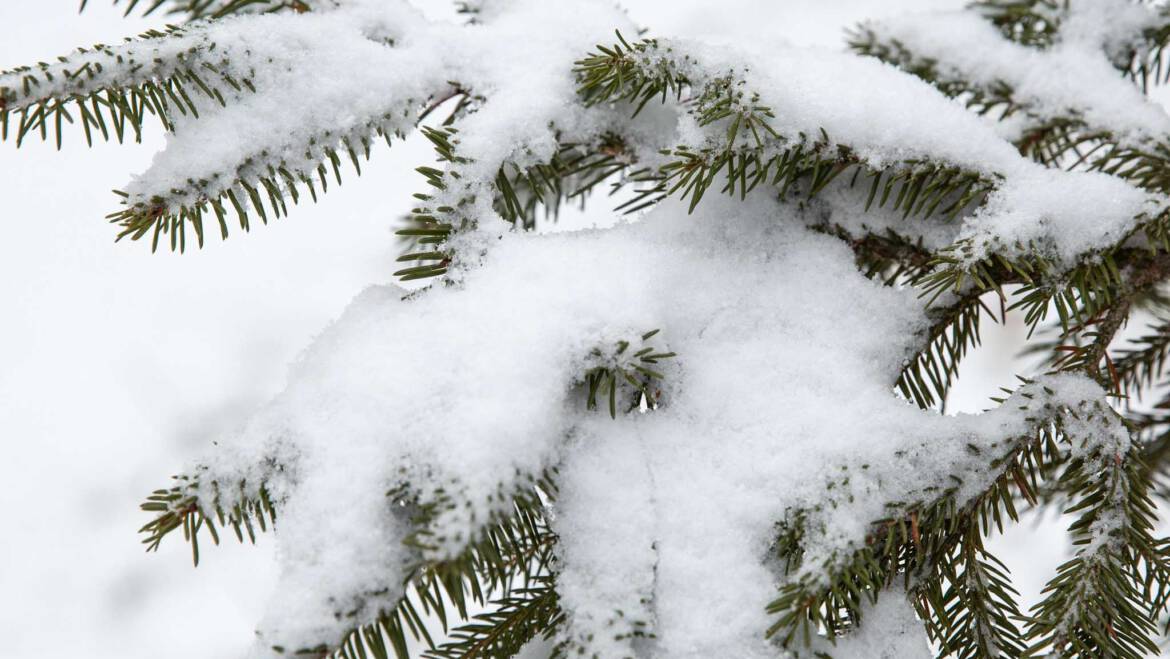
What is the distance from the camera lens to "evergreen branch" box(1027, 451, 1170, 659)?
619 mm

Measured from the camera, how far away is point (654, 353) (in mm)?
656

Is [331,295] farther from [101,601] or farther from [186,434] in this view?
[101,601]

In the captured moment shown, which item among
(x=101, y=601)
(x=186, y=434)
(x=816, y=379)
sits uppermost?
(x=816, y=379)

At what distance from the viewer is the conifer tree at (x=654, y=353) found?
580 millimetres

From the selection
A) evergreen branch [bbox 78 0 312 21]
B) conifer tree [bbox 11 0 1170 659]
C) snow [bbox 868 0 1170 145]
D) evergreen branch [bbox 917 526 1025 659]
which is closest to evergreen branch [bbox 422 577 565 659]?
conifer tree [bbox 11 0 1170 659]

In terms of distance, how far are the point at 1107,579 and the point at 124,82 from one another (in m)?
0.84

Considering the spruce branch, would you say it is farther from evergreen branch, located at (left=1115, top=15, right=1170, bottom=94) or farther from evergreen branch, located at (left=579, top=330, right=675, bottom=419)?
evergreen branch, located at (left=1115, top=15, right=1170, bottom=94)

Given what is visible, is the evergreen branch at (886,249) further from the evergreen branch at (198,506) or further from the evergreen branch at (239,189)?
the evergreen branch at (198,506)

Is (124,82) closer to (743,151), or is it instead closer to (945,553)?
(743,151)

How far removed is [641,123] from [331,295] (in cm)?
242

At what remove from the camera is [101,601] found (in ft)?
8.27

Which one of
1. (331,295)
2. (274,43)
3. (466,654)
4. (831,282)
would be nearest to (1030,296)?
(831,282)

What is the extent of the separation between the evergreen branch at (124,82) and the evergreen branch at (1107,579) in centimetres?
76

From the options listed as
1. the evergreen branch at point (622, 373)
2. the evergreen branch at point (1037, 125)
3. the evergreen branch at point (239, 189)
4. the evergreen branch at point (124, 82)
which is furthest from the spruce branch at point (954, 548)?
the evergreen branch at point (124, 82)
